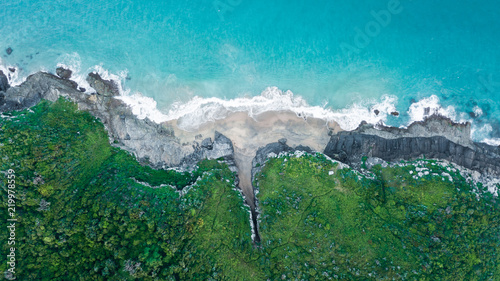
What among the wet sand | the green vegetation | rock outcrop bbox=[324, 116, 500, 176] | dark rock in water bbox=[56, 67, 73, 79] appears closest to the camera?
the green vegetation

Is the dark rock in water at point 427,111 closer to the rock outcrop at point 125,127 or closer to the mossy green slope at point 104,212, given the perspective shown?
the rock outcrop at point 125,127

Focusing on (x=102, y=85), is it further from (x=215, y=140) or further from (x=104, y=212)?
(x=104, y=212)

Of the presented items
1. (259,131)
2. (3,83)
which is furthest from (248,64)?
(3,83)

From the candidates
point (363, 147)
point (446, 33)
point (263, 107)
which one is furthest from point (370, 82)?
point (263, 107)

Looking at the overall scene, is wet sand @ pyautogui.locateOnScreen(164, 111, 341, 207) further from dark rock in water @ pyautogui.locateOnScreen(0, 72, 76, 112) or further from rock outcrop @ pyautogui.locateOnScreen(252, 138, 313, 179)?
dark rock in water @ pyautogui.locateOnScreen(0, 72, 76, 112)

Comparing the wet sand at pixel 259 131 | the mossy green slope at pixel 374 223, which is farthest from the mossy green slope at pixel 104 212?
the mossy green slope at pixel 374 223

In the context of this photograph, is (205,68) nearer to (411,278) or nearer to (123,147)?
(123,147)

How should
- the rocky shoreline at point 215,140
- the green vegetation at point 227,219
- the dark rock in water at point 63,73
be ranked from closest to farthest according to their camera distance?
the green vegetation at point 227,219
the rocky shoreline at point 215,140
the dark rock in water at point 63,73

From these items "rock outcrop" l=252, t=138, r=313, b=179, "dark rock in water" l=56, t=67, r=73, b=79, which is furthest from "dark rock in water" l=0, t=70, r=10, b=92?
"rock outcrop" l=252, t=138, r=313, b=179
